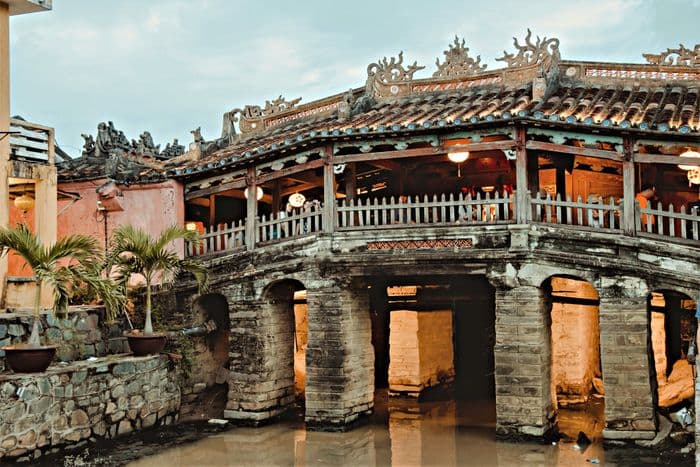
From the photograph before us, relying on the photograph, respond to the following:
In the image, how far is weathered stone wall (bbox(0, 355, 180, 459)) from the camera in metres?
12.8

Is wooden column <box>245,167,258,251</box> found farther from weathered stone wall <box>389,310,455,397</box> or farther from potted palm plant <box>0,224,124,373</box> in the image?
weathered stone wall <box>389,310,455,397</box>

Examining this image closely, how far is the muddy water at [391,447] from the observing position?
13727mm

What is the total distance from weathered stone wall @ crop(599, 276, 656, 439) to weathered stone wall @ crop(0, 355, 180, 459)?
8.64m

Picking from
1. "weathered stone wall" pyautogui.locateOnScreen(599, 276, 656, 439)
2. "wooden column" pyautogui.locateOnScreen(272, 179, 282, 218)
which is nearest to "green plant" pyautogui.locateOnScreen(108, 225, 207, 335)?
"wooden column" pyautogui.locateOnScreen(272, 179, 282, 218)

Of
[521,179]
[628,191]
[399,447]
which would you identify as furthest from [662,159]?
[399,447]

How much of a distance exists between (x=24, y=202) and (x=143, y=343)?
5065 millimetres

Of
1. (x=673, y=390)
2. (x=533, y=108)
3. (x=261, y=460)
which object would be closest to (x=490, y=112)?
(x=533, y=108)

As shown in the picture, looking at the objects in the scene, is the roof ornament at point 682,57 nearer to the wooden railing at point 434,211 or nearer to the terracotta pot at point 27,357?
the wooden railing at point 434,211

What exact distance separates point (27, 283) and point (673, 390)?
522 inches

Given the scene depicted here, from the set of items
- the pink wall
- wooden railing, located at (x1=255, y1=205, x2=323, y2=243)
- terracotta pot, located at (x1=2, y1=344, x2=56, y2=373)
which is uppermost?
the pink wall

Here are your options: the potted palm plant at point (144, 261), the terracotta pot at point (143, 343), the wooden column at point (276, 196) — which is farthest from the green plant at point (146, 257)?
the wooden column at point (276, 196)

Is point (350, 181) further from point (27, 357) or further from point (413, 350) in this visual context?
point (27, 357)

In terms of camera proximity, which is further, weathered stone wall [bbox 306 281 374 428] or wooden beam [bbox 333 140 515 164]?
weathered stone wall [bbox 306 281 374 428]

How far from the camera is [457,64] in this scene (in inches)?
724
